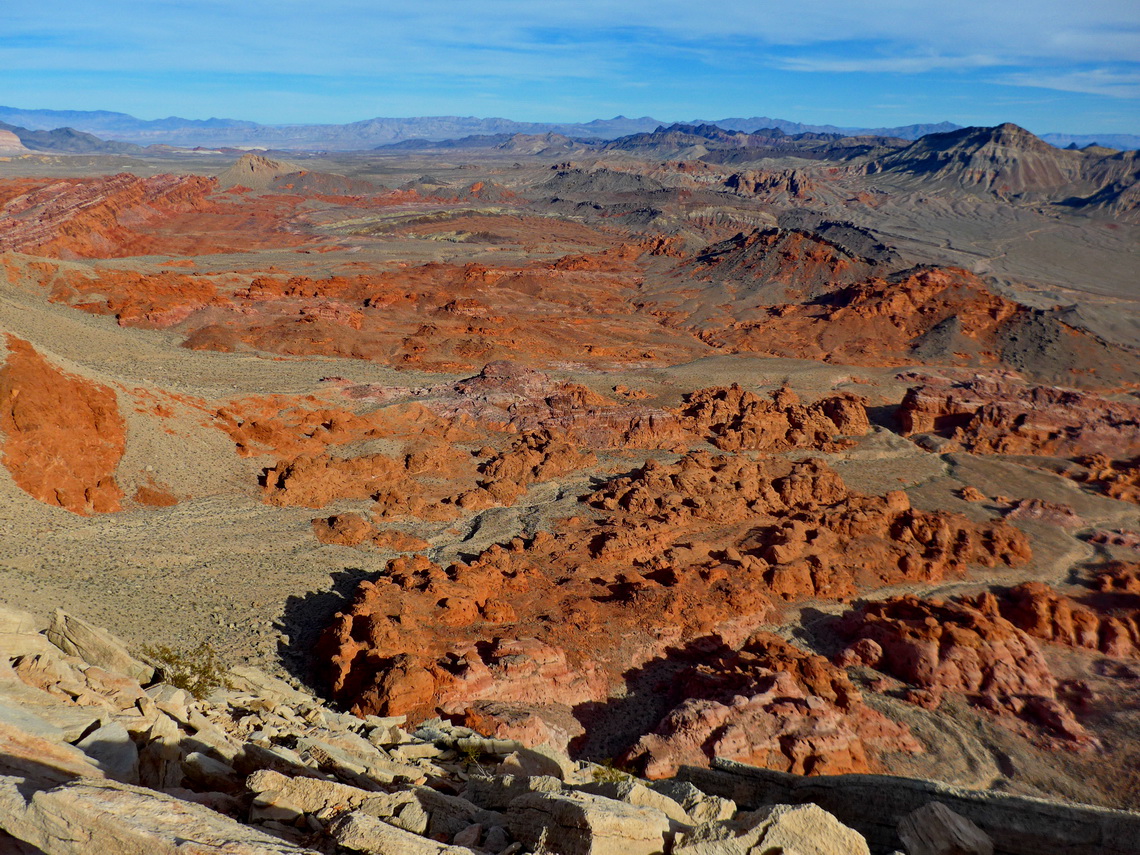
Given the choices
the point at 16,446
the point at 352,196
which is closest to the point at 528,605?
the point at 16,446

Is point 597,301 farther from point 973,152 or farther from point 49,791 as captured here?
point 973,152

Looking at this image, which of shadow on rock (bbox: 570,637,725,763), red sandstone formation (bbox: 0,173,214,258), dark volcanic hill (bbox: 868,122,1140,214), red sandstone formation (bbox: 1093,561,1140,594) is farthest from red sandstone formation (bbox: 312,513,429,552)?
dark volcanic hill (bbox: 868,122,1140,214)

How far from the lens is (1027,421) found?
92.4 feet

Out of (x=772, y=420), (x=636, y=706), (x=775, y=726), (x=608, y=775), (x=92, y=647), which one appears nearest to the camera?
(x=92, y=647)

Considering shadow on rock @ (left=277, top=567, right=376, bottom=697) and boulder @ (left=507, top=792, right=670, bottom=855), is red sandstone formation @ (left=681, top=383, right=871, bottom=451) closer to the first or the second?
shadow on rock @ (left=277, top=567, right=376, bottom=697)

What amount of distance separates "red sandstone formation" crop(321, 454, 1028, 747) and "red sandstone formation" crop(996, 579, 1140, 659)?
246 cm

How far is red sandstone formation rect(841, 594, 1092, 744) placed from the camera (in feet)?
46.2

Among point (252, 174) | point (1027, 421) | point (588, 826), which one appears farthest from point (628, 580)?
point (252, 174)

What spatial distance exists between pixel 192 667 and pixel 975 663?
15360mm

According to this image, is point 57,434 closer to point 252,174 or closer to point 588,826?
point 588,826

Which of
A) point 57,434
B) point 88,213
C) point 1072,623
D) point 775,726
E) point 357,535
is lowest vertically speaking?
point 775,726

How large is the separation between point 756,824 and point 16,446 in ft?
64.4

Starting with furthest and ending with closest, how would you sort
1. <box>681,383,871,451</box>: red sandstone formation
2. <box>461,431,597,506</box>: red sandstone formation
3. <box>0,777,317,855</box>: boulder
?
1. <box>681,383,871,451</box>: red sandstone formation
2. <box>461,431,597,506</box>: red sandstone formation
3. <box>0,777,317,855</box>: boulder

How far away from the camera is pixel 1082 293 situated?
6044 centimetres
